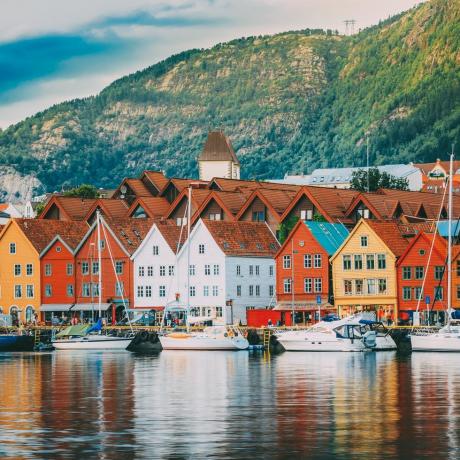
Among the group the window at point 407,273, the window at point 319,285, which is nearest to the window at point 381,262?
the window at point 407,273

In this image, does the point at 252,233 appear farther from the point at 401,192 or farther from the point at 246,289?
the point at 401,192

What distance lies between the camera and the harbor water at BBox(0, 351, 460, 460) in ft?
157

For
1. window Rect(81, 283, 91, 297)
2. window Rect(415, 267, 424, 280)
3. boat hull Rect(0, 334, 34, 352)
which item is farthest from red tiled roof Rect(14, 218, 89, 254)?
window Rect(415, 267, 424, 280)

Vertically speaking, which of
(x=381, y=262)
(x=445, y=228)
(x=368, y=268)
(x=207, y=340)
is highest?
(x=445, y=228)

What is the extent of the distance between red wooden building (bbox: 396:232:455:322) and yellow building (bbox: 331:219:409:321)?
3.98 feet

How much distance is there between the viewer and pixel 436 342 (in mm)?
112750

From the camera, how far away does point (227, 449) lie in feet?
156

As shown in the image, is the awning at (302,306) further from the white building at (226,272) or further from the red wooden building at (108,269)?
the red wooden building at (108,269)

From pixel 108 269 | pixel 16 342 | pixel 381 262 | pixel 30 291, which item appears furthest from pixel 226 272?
pixel 30 291

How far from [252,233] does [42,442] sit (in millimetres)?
108883

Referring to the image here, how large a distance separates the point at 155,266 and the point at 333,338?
4505 cm

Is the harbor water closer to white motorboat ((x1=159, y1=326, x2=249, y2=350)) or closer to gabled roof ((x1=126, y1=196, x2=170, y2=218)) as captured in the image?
white motorboat ((x1=159, y1=326, x2=249, y2=350))

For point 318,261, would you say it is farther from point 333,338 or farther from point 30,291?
point 30,291

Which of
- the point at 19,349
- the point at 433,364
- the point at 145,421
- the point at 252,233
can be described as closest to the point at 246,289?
the point at 252,233
